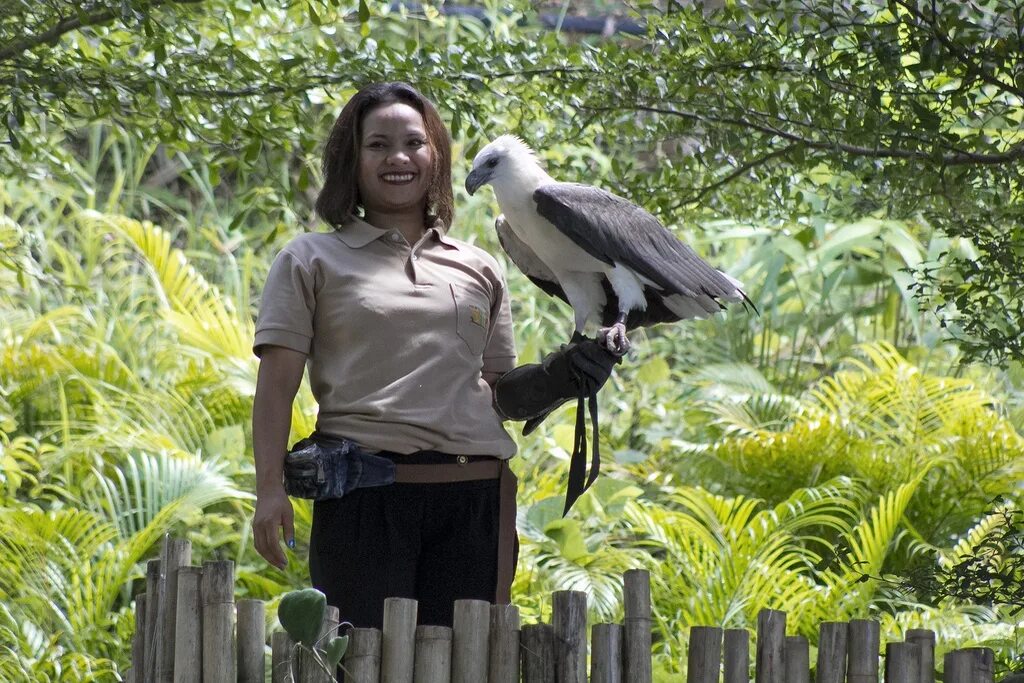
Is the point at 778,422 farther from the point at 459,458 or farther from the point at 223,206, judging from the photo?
the point at 223,206

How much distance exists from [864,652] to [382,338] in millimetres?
1164

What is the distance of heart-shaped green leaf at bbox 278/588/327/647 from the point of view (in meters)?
2.06

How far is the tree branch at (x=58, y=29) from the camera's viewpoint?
300cm

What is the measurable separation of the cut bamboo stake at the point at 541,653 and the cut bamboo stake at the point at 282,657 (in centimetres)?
44

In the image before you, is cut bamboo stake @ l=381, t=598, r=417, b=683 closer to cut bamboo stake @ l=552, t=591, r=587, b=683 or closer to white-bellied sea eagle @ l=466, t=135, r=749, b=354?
cut bamboo stake @ l=552, t=591, r=587, b=683

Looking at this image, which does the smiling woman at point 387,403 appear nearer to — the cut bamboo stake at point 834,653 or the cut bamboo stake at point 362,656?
the cut bamboo stake at point 362,656

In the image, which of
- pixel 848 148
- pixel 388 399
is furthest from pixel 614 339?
pixel 848 148

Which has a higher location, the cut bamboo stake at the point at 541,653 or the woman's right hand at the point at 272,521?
the woman's right hand at the point at 272,521

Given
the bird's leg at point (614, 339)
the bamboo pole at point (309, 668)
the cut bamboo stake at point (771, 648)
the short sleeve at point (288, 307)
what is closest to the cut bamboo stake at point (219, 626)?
the bamboo pole at point (309, 668)

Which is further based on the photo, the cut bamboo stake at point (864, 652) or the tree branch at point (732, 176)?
the tree branch at point (732, 176)

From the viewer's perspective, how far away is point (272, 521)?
235 centimetres

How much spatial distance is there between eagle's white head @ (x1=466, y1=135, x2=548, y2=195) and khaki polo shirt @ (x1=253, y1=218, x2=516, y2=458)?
21cm

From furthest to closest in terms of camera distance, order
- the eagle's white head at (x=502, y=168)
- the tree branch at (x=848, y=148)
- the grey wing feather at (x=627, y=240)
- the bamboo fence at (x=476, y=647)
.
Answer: the tree branch at (x=848, y=148) → the eagle's white head at (x=502, y=168) → the grey wing feather at (x=627, y=240) → the bamboo fence at (x=476, y=647)

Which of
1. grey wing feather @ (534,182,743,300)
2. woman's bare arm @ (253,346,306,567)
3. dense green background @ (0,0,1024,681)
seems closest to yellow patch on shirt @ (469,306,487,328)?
grey wing feather @ (534,182,743,300)
